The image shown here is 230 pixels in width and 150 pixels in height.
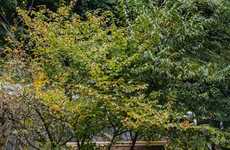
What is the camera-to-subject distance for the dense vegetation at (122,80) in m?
8.28

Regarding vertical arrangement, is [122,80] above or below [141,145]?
above

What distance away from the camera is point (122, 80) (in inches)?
340

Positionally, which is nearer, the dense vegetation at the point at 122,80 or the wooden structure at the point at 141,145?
the dense vegetation at the point at 122,80

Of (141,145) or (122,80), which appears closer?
(122,80)

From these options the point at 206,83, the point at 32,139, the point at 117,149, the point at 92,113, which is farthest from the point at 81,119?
the point at 206,83

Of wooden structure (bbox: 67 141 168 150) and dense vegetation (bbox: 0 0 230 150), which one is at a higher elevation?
dense vegetation (bbox: 0 0 230 150)

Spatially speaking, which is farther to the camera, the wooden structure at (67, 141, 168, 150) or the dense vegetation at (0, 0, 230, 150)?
the wooden structure at (67, 141, 168, 150)

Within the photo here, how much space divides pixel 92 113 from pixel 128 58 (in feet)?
4.30

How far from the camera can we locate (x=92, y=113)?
27.2ft

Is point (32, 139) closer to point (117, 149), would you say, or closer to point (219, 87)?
point (117, 149)

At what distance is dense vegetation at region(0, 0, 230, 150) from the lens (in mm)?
8281

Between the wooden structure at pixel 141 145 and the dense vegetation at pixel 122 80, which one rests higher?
the dense vegetation at pixel 122 80

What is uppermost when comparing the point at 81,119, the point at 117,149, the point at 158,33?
the point at 158,33

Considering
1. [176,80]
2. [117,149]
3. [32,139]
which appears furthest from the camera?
[117,149]
